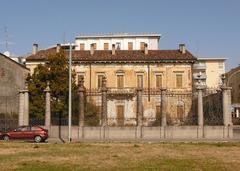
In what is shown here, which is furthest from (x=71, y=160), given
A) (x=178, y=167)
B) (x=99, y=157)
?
(x=178, y=167)

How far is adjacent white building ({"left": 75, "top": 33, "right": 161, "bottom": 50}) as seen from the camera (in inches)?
3607

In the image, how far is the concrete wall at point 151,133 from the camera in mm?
29984

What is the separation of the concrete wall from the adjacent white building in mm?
61848

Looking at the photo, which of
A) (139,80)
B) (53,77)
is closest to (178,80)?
(139,80)

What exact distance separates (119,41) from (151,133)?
211 feet

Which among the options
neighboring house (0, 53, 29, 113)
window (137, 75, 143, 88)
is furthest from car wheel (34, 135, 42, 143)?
window (137, 75, 143, 88)

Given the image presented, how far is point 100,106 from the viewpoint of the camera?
101ft

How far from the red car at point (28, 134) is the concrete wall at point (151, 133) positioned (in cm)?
192

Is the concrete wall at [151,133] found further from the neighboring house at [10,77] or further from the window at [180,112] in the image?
the neighboring house at [10,77]

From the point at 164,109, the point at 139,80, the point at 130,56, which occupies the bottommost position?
the point at 164,109

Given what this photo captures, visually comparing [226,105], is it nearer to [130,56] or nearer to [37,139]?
[37,139]

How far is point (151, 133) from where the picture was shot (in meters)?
30.3

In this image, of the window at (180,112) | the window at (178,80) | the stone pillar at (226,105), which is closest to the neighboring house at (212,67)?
the window at (178,80)

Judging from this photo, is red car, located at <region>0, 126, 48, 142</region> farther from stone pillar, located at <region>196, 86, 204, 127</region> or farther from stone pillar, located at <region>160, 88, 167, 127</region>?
stone pillar, located at <region>196, 86, 204, 127</region>
